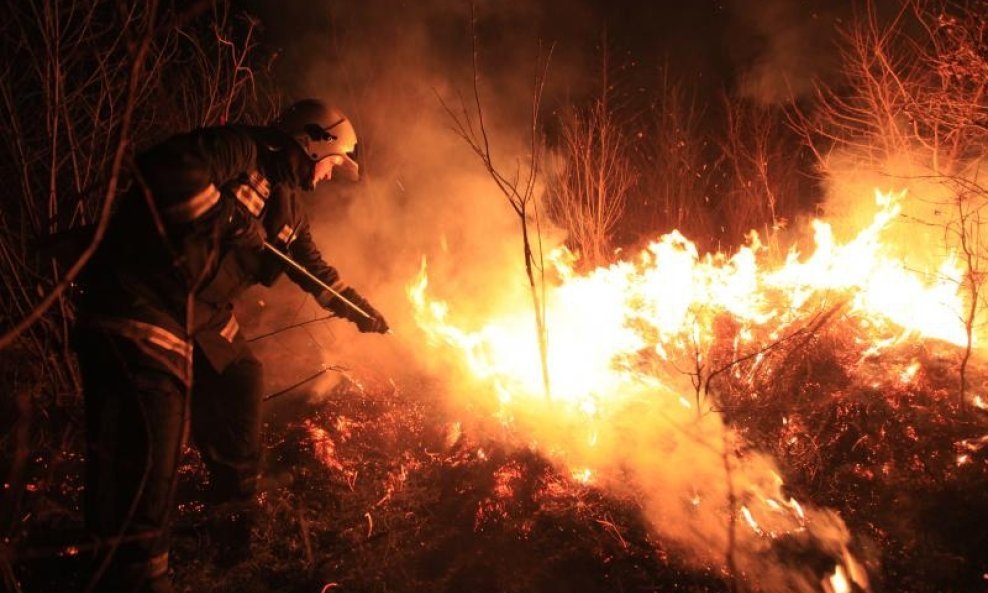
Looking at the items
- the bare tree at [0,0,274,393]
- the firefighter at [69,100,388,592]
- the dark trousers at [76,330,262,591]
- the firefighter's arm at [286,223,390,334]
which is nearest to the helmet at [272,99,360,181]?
the firefighter at [69,100,388,592]

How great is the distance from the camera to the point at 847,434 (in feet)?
14.0

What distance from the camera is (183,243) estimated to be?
275cm

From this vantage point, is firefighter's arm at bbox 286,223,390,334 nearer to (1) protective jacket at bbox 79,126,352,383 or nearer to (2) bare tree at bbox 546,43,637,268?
(1) protective jacket at bbox 79,126,352,383

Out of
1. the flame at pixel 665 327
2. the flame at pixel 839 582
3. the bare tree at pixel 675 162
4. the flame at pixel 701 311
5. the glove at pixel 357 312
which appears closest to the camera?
the flame at pixel 839 582

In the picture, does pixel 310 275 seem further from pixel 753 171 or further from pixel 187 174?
pixel 753 171

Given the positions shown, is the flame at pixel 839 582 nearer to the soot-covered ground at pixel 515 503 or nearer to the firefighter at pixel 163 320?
the soot-covered ground at pixel 515 503

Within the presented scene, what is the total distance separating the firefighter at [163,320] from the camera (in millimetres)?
2621

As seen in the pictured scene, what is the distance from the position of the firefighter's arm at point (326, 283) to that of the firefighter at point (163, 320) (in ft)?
1.59

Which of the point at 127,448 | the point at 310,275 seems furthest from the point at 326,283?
the point at 127,448

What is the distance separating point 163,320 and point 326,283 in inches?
54.3

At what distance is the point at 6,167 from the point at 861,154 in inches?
377

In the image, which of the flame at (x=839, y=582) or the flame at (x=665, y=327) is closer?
the flame at (x=839, y=582)

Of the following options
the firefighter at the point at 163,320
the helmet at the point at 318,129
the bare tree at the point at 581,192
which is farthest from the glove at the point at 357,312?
the bare tree at the point at 581,192

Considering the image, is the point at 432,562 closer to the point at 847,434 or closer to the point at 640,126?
the point at 847,434
